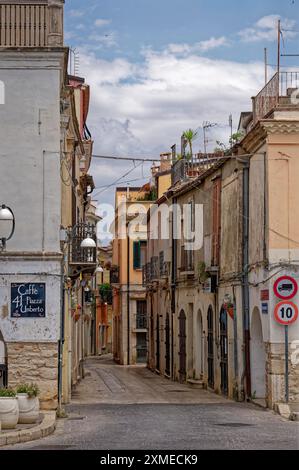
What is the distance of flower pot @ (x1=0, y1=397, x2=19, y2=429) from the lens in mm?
16844

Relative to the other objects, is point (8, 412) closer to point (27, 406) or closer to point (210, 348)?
point (27, 406)

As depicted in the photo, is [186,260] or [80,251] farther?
[186,260]

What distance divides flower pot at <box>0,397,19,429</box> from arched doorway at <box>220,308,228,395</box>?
10.9 m

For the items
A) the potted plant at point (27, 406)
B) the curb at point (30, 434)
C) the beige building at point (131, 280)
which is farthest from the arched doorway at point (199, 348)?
the beige building at point (131, 280)

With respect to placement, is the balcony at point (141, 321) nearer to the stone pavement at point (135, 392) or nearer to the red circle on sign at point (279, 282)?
the stone pavement at point (135, 392)

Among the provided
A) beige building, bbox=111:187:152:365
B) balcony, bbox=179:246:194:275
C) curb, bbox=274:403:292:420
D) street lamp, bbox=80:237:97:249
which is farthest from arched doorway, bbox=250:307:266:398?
beige building, bbox=111:187:152:365

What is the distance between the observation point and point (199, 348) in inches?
1270

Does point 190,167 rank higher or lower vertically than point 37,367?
higher

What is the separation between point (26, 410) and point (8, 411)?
115 centimetres

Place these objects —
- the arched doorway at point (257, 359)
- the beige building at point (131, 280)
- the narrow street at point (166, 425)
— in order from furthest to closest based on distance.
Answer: the beige building at point (131, 280) → the arched doorway at point (257, 359) → the narrow street at point (166, 425)

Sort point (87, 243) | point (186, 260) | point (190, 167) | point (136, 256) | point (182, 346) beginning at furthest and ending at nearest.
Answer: point (136, 256), point (190, 167), point (182, 346), point (186, 260), point (87, 243)

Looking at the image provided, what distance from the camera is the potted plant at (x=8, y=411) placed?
1684 cm

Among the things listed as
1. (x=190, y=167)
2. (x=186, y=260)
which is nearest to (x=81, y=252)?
(x=186, y=260)

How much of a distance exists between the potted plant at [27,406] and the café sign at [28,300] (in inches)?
124
